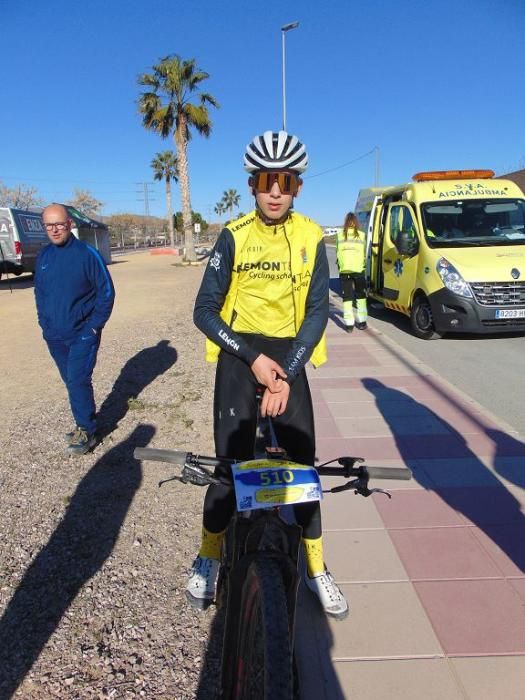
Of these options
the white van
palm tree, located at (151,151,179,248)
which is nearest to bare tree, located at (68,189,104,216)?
palm tree, located at (151,151,179,248)

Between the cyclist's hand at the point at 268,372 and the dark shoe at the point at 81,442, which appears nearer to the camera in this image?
the cyclist's hand at the point at 268,372

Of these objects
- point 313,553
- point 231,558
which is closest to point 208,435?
point 313,553

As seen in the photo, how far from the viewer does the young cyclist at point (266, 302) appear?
2.28 metres

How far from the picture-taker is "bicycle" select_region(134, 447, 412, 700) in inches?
57.3

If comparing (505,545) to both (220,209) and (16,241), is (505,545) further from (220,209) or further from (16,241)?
(220,209)

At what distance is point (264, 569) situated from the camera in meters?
1.67

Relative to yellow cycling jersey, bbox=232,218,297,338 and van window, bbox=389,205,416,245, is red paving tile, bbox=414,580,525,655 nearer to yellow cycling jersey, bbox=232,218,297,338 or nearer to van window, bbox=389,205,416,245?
yellow cycling jersey, bbox=232,218,297,338

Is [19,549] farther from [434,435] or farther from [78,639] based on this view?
[434,435]

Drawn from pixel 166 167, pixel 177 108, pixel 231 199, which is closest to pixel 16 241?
pixel 177 108

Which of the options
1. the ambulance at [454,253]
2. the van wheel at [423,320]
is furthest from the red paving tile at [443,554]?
the van wheel at [423,320]

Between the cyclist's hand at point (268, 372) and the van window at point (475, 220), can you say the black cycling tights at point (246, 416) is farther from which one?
the van window at point (475, 220)

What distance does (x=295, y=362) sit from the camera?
7.28ft

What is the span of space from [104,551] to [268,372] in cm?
176

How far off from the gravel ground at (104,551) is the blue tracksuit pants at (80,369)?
35 centimetres
